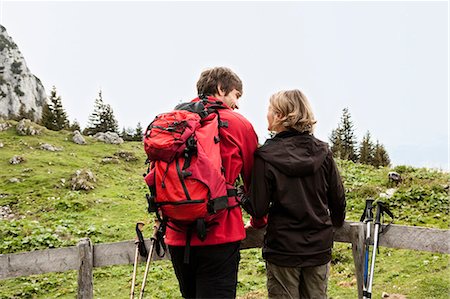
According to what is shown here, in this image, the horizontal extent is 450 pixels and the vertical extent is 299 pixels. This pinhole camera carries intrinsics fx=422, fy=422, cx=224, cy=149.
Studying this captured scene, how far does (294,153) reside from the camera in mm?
3557

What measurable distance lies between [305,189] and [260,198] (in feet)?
1.31

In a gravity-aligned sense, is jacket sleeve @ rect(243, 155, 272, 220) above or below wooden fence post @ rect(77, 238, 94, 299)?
above

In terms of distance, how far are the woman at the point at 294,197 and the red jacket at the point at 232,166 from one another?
13 cm

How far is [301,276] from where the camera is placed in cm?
379

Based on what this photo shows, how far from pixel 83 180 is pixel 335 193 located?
16256 millimetres

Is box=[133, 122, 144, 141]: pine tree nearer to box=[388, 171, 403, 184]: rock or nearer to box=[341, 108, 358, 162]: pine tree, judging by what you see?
box=[341, 108, 358, 162]: pine tree

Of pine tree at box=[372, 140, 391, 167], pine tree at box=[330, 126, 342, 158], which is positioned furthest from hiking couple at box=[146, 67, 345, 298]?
pine tree at box=[330, 126, 342, 158]

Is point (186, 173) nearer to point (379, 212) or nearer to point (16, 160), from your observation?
point (379, 212)

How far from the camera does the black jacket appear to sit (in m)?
3.55

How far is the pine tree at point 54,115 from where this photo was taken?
38844 millimetres

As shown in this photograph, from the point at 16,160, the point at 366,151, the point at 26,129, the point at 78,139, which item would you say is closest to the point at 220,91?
the point at 16,160

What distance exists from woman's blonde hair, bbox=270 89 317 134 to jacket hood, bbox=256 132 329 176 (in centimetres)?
8

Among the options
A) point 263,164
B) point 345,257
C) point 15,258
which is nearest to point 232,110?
point 263,164

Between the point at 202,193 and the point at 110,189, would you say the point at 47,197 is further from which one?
the point at 202,193
